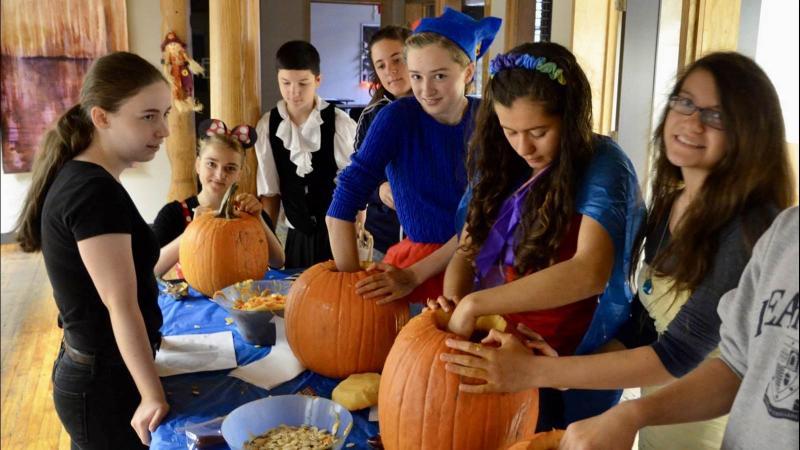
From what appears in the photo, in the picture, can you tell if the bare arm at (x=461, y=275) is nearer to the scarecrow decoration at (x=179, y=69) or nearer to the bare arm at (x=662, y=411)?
the bare arm at (x=662, y=411)

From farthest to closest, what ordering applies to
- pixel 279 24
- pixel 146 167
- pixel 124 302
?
1. pixel 279 24
2. pixel 146 167
3. pixel 124 302

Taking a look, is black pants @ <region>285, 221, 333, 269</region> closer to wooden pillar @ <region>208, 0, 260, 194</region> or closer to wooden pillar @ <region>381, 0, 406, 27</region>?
wooden pillar @ <region>208, 0, 260, 194</region>

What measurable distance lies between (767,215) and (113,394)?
1.24 m

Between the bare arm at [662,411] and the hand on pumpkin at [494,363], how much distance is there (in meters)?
0.13

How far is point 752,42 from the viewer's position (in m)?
2.37

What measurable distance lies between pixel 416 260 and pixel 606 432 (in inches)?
34.7

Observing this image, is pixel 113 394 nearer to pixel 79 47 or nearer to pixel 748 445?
pixel 748 445

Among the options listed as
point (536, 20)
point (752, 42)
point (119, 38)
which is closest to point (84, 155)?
point (752, 42)

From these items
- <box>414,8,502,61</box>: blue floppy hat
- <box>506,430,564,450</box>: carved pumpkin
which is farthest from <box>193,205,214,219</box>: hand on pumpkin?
<box>506,430,564,450</box>: carved pumpkin

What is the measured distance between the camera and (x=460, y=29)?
1.57 m

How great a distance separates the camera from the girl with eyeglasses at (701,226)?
937 millimetres

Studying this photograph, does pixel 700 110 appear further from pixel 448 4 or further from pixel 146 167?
pixel 146 167

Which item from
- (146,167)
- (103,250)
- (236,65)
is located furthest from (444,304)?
(146,167)

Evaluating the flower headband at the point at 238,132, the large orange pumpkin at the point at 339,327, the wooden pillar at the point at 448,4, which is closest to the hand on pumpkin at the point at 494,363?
the large orange pumpkin at the point at 339,327
